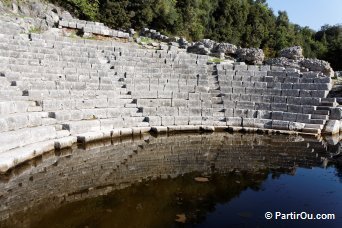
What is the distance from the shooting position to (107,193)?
251 inches

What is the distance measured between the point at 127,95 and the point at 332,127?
23.2ft

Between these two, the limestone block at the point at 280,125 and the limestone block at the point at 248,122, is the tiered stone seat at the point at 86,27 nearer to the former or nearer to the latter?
the limestone block at the point at 248,122

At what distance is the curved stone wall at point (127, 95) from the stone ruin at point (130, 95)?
0.10 ft

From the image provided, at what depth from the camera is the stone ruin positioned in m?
9.51

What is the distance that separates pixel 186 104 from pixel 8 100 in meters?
5.99

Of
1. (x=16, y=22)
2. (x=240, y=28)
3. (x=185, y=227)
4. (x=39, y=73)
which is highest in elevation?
(x=240, y=28)

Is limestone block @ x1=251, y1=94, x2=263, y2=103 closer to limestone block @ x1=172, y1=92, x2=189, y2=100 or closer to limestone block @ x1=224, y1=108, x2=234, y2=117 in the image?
limestone block @ x1=224, y1=108, x2=234, y2=117

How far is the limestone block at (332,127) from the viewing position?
1286cm

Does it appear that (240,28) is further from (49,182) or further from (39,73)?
(49,182)

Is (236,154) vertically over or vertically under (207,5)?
under

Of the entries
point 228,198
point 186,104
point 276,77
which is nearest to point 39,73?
point 186,104

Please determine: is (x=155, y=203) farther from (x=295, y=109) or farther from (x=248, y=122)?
(x=295, y=109)

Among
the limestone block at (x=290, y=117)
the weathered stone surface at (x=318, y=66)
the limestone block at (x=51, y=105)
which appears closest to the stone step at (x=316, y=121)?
the limestone block at (x=290, y=117)

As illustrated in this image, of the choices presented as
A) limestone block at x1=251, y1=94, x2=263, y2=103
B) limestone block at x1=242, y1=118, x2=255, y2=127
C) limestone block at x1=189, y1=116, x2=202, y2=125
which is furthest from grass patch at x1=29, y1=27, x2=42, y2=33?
limestone block at x1=242, y1=118, x2=255, y2=127
